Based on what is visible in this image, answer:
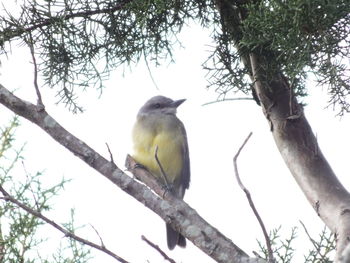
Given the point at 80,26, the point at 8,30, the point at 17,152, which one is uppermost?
the point at 80,26

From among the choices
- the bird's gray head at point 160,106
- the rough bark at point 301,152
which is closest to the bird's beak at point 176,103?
the bird's gray head at point 160,106

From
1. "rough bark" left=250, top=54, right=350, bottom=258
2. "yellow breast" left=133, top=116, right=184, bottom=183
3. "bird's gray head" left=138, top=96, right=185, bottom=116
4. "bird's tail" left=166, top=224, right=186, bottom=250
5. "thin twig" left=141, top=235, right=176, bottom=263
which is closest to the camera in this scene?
"thin twig" left=141, top=235, right=176, bottom=263

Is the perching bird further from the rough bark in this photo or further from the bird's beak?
the rough bark

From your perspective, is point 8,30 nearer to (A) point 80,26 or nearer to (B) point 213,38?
(A) point 80,26

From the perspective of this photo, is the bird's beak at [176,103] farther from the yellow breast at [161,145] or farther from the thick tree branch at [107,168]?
the thick tree branch at [107,168]

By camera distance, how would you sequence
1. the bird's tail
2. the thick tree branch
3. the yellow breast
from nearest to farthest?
the thick tree branch < the yellow breast < the bird's tail

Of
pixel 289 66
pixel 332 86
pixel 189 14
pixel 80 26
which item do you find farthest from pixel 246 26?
pixel 80 26

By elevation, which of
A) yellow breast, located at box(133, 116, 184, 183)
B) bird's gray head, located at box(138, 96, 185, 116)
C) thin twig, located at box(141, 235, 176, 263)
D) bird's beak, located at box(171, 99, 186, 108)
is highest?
bird's beak, located at box(171, 99, 186, 108)

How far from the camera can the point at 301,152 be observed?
2799 mm

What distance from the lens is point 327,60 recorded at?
2346 millimetres

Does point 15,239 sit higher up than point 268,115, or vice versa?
point 268,115

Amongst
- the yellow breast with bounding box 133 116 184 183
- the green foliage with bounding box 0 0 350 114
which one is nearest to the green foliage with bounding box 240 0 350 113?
the green foliage with bounding box 0 0 350 114

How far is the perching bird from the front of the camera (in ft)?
13.5

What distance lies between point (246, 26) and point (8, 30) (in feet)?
3.31
